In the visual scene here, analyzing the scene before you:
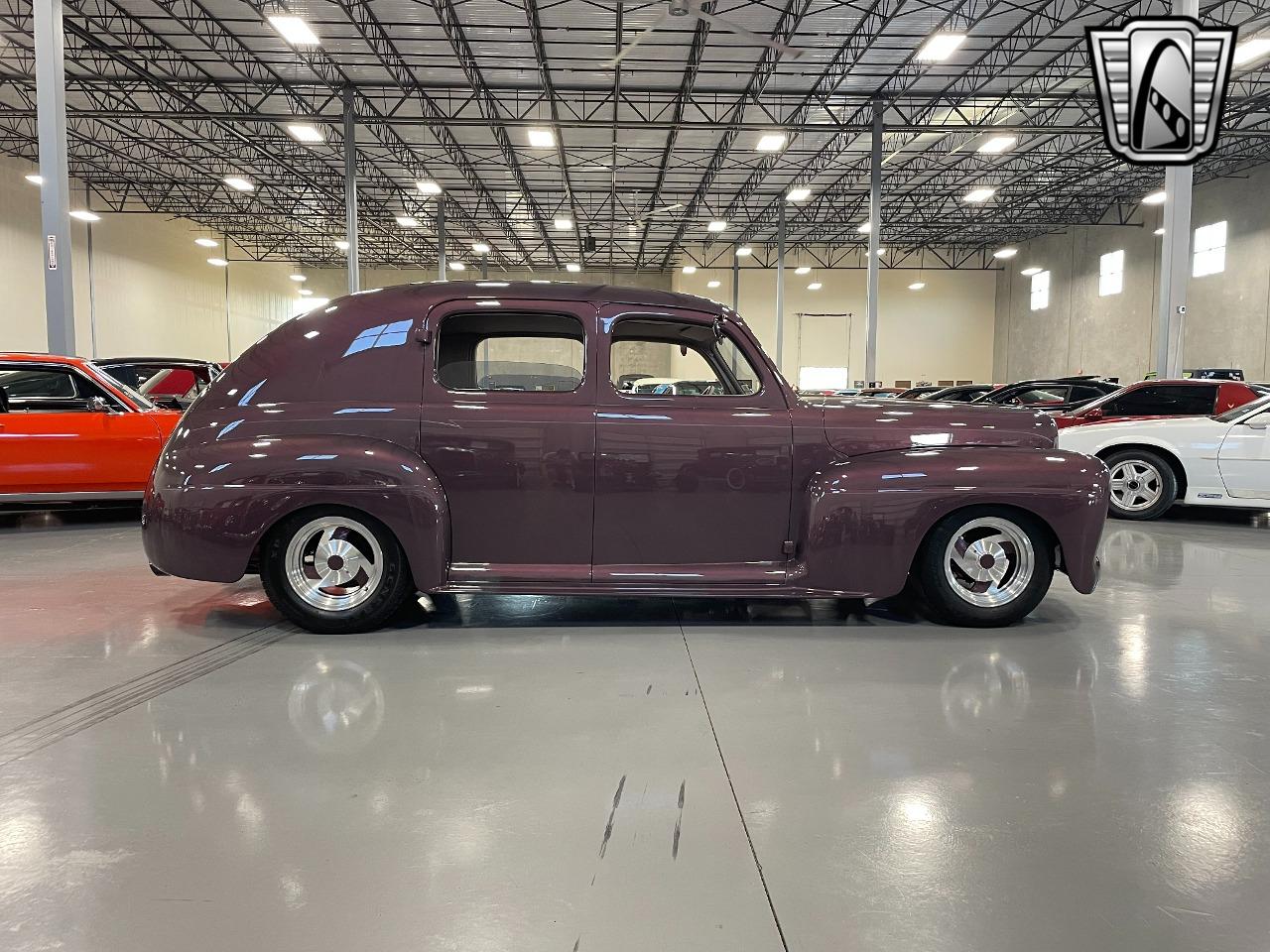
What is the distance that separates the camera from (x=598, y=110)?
2089cm

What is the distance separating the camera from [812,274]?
126 feet

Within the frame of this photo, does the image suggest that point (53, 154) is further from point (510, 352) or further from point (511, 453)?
point (511, 453)

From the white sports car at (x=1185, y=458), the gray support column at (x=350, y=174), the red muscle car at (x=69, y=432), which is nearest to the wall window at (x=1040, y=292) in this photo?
the gray support column at (x=350, y=174)

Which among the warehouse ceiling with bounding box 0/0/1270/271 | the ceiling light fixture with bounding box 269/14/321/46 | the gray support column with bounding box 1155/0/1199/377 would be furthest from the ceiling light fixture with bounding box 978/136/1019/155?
the ceiling light fixture with bounding box 269/14/321/46

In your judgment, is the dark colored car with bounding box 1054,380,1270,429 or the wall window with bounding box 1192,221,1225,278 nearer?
the dark colored car with bounding box 1054,380,1270,429

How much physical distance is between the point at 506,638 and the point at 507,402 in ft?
3.83

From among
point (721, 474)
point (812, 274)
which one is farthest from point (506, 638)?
point (812, 274)

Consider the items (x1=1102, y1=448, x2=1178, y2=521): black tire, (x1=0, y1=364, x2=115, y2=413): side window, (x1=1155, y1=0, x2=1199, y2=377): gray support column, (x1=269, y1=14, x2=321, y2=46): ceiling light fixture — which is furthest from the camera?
(x1=269, y1=14, x2=321, y2=46): ceiling light fixture

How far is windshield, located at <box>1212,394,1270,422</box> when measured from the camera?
7949mm

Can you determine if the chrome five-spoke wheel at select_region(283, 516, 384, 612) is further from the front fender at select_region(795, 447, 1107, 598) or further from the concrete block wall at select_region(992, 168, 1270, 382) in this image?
the concrete block wall at select_region(992, 168, 1270, 382)

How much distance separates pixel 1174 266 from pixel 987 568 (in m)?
10.1

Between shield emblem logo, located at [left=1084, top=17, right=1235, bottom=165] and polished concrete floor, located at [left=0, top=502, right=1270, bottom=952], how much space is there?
5507mm

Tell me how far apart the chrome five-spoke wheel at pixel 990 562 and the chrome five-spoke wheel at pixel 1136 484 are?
496 centimetres

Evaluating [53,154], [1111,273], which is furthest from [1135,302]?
[53,154]
